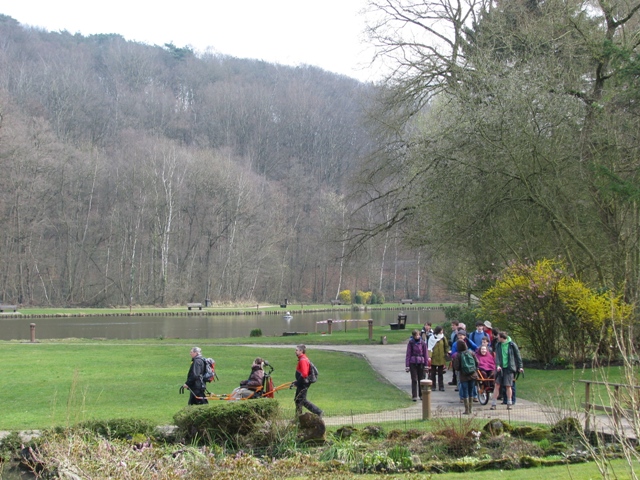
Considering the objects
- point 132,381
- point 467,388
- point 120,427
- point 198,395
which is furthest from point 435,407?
point 132,381

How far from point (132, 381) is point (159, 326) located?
34088 millimetres

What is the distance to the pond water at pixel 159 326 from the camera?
4616 cm

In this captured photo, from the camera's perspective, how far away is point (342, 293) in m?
92.1

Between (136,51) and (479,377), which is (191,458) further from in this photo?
(136,51)

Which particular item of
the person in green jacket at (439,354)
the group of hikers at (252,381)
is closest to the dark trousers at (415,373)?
the person in green jacket at (439,354)

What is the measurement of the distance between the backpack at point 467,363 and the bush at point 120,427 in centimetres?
655

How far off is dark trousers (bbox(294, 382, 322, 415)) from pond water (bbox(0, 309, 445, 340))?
98.9 ft

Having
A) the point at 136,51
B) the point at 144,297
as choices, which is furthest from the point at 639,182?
the point at 136,51

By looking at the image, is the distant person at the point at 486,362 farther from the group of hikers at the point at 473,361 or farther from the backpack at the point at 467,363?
A: the backpack at the point at 467,363

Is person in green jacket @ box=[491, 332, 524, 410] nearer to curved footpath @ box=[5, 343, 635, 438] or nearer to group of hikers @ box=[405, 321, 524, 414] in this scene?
group of hikers @ box=[405, 321, 524, 414]

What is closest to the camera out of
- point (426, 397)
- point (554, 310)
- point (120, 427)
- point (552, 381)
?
point (120, 427)

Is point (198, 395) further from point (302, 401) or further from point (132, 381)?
point (132, 381)

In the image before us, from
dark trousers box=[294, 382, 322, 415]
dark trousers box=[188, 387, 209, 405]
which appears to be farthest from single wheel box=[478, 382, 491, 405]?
dark trousers box=[188, 387, 209, 405]

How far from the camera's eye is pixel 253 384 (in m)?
15.6
